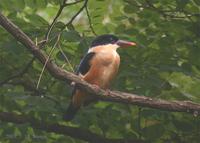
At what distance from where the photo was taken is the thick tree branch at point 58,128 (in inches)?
220

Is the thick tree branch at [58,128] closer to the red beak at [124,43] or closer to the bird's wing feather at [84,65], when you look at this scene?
the bird's wing feather at [84,65]

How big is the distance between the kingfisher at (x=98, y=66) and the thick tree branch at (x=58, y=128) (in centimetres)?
23

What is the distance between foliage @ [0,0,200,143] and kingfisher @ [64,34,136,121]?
0.09m

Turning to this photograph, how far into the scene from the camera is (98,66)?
5.60 m

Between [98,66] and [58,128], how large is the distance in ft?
2.23

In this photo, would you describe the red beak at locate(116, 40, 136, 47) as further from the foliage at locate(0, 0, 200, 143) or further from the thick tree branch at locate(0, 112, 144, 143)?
the thick tree branch at locate(0, 112, 144, 143)

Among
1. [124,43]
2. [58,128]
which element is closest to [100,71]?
[124,43]

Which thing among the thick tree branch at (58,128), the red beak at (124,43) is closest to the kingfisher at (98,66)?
the red beak at (124,43)

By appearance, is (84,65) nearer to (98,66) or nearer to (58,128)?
(98,66)

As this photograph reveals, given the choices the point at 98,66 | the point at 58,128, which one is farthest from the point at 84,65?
the point at 58,128

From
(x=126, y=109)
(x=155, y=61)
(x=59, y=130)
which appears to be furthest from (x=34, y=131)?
(x=155, y=61)

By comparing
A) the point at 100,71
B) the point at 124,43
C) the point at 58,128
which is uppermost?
the point at 124,43

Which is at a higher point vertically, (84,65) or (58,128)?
(84,65)

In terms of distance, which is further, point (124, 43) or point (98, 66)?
point (98, 66)
